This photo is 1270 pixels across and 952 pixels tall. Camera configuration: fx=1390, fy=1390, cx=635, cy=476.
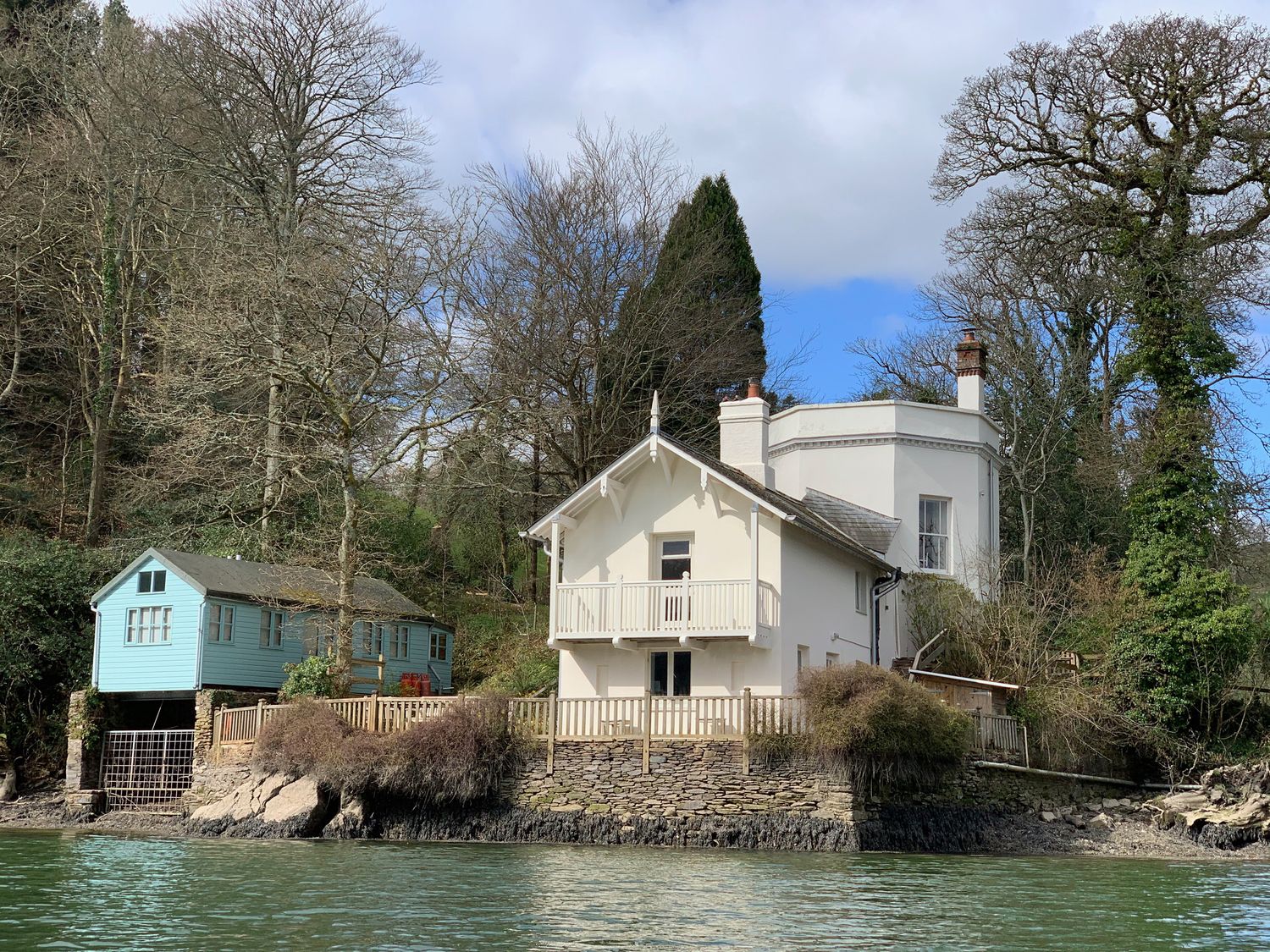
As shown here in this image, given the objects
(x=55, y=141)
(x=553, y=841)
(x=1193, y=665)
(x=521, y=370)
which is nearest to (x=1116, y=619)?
(x=1193, y=665)

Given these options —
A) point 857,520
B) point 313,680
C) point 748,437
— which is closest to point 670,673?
point 748,437

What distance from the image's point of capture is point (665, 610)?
27484 mm

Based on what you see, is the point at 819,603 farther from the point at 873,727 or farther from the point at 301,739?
the point at 301,739

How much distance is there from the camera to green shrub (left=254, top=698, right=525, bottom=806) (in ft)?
85.4

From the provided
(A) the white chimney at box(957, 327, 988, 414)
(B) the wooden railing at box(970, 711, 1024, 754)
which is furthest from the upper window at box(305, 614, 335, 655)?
(A) the white chimney at box(957, 327, 988, 414)

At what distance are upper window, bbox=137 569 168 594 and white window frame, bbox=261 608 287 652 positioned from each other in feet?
8.23

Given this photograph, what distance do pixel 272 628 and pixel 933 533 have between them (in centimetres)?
1680

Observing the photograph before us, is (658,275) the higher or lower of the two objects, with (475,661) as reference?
higher

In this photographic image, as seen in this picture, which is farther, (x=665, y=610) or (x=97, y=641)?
(x=97, y=641)

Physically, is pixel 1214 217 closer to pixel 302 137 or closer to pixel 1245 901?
pixel 1245 901

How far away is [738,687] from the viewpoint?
92.3ft

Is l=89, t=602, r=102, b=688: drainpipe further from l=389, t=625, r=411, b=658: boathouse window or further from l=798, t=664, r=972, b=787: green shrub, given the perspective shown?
l=798, t=664, r=972, b=787: green shrub

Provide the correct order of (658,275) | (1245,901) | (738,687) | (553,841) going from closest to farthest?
(1245,901) → (553,841) → (738,687) → (658,275)

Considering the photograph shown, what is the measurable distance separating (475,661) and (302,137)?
16.4m
